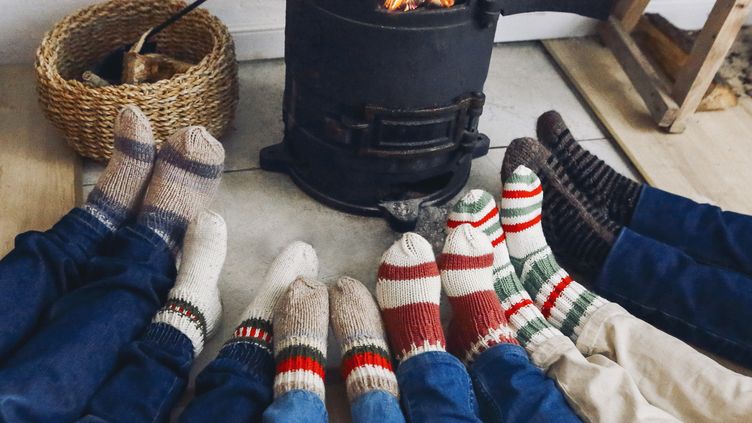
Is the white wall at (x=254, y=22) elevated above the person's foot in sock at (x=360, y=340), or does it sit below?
above

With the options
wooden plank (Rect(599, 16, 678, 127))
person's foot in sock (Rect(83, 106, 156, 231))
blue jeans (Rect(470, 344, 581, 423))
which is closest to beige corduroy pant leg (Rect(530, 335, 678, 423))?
blue jeans (Rect(470, 344, 581, 423))

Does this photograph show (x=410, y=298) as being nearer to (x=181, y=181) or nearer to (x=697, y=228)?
(x=181, y=181)

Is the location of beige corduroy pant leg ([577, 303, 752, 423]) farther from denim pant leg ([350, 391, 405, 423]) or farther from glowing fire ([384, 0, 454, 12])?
glowing fire ([384, 0, 454, 12])

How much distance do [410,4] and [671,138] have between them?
98 cm

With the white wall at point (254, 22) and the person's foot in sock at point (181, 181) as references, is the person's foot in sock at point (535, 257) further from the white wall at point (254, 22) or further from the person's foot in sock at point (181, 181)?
the white wall at point (254, 22)

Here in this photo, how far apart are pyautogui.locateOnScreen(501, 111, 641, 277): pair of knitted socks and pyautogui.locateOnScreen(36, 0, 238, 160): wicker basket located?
0.65 metres

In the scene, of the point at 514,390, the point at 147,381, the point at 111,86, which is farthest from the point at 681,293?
the point at 111,86

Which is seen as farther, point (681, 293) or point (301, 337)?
point (681, 293)

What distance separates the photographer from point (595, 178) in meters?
1.53

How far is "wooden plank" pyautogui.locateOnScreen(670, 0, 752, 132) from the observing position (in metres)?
1.72

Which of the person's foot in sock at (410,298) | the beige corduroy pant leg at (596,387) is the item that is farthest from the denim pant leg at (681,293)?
the person's foot in sock at (410,298)

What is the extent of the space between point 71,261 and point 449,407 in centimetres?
68

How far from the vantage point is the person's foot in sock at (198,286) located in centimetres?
121

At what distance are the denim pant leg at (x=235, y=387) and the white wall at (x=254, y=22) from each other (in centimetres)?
102
